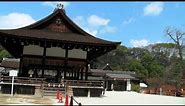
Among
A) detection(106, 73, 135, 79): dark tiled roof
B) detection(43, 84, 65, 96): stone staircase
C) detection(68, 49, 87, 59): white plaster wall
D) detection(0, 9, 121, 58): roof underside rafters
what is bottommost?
detection(43, 84, 65, 96): stone staircase

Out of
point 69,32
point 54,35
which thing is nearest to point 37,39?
point 54,35

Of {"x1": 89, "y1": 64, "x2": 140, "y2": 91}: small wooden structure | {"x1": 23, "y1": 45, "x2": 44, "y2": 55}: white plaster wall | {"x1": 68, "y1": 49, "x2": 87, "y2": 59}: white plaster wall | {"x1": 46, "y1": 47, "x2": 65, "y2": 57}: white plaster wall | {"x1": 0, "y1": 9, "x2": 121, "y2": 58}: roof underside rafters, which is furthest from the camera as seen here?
{"x1": 89, "y1": 64, "x2": 140, "y2": 91}: small wooden structure

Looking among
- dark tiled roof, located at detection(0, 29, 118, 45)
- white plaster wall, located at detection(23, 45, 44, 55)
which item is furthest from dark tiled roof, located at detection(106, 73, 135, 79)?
white plaster wall, located at detection(23, 45, 44, 55)

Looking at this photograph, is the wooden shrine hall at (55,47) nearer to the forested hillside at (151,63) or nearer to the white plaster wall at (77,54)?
the white plaster wall at (77,54)

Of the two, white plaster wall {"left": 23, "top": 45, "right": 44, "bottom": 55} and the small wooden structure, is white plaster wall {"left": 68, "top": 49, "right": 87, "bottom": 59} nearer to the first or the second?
white plaster wall {"left": 23, "top": 45, "right": 44, "bottom": 55}

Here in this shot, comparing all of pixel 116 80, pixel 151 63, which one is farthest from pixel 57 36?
pixel 151 63

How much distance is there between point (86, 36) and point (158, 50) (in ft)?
244

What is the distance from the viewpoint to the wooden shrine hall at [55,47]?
91.9ft

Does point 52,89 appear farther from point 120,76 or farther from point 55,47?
point 120,76

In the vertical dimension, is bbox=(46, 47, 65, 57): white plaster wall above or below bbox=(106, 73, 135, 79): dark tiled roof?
above

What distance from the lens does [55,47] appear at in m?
29.3

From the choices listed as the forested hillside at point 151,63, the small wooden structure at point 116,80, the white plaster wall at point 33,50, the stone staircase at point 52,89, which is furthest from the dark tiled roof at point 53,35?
the small wooden structure at point 116,80

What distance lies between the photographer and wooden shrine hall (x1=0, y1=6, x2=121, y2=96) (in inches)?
1103

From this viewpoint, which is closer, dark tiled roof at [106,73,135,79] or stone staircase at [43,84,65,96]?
stone staircase at [43,84,65,96]
